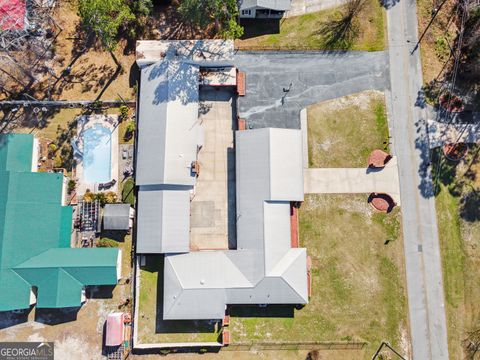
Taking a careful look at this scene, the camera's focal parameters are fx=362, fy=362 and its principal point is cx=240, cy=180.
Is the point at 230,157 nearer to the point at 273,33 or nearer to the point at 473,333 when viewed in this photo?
the point at 273,33

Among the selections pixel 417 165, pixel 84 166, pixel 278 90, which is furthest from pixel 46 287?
pixel 417 165

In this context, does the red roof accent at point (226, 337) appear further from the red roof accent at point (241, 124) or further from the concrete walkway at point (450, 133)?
the concrete walkway at point (450, 133)

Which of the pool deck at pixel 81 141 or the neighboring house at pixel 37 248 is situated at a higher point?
the pool deck at pixel 81 141

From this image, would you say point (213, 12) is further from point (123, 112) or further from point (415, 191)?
point (415, 191)

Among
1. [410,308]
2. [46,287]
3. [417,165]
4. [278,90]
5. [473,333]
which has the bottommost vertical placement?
[473,333]

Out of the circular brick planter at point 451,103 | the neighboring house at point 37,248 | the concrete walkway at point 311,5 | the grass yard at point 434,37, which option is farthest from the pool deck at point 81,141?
the circular brick planter at point 451,103

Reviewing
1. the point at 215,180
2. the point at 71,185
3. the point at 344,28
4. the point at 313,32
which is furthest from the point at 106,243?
the point at 344,28
